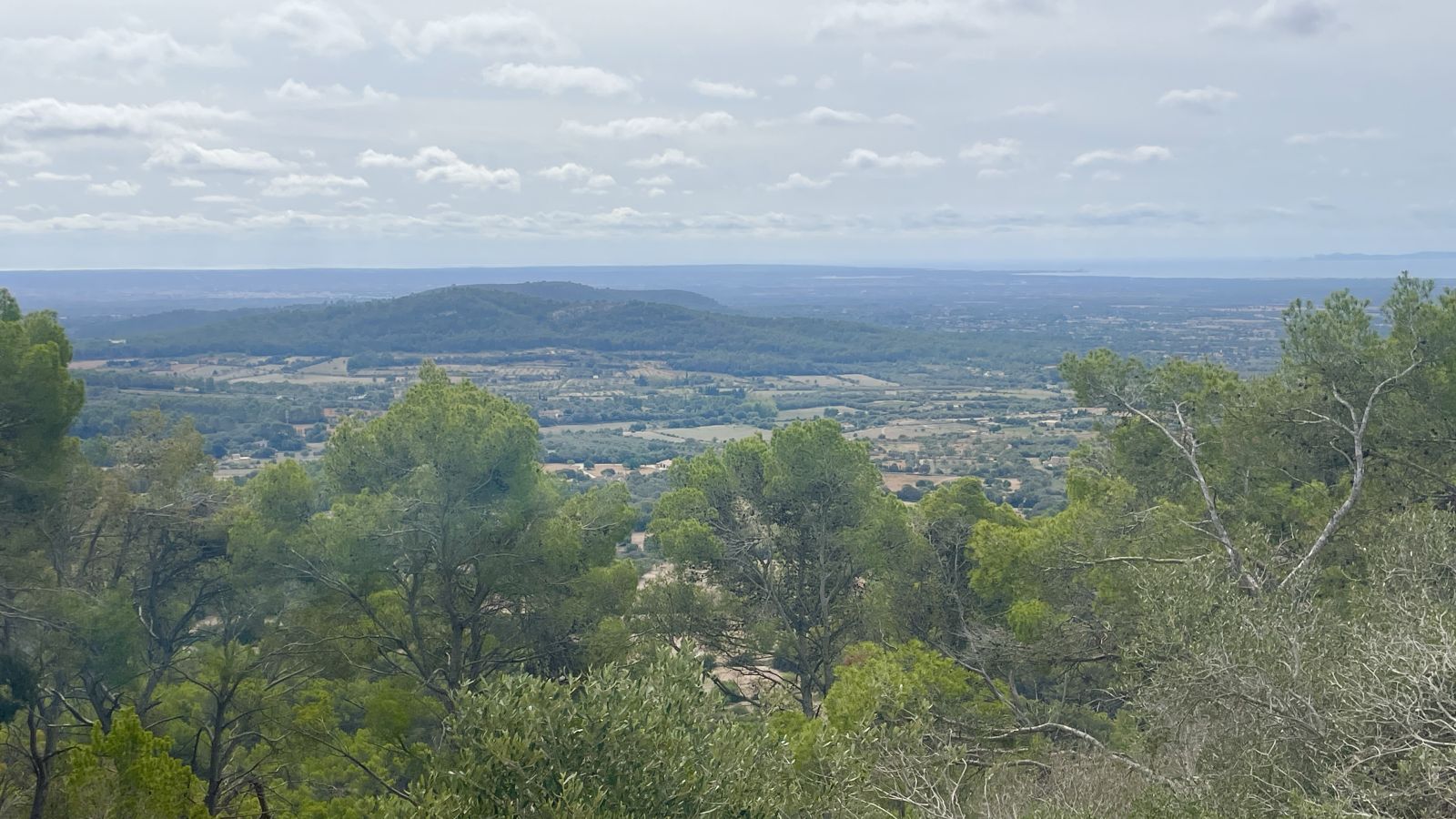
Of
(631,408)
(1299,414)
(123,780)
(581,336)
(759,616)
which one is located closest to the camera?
(123,780)

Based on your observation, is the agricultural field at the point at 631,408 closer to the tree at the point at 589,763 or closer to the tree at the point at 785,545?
the tree at the point at 785,545

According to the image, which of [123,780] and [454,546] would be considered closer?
[123,780]

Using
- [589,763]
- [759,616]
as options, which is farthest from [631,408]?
[589,763]

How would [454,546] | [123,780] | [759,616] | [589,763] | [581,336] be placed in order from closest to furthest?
[589,763] < [123,780] < [454,546] < [759,616] < [581,336]

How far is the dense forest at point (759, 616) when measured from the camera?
8469 millimetres

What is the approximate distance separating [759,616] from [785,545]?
1.46m

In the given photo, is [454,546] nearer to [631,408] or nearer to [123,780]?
[123,780]

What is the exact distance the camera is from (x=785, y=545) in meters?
20.4

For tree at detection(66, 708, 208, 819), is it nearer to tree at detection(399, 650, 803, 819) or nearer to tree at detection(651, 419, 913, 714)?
tree at detection(399, 650, 803, 819)

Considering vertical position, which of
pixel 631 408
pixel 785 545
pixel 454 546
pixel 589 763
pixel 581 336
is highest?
pixel 589 763

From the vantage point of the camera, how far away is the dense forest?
847 centimetres

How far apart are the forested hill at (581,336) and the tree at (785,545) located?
115 m

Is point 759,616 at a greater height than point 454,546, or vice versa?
point 454,546

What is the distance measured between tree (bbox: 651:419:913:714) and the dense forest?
0.24ft
